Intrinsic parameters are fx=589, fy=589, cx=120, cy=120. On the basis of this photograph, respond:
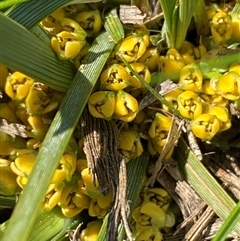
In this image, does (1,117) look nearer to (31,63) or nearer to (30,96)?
(30,96)

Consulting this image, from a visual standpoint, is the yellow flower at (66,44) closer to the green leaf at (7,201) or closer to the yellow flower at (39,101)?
the yellow flower at (39,101)

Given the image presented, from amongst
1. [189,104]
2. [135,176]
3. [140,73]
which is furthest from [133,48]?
[135,176]

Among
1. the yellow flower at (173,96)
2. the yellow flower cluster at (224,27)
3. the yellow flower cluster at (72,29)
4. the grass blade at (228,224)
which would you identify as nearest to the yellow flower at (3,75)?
the yellow flower cluster at (72,29)

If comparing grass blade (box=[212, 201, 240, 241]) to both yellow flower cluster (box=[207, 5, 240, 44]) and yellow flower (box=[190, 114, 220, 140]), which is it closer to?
yellow flower (box=[190, 114, 220, 140])

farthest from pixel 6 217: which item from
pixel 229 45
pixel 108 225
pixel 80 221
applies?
pixel 229 45

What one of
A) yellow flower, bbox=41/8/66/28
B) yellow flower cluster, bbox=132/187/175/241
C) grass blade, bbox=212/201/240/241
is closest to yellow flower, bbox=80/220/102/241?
yellow flower cluster, bbox=132/187/175/241
